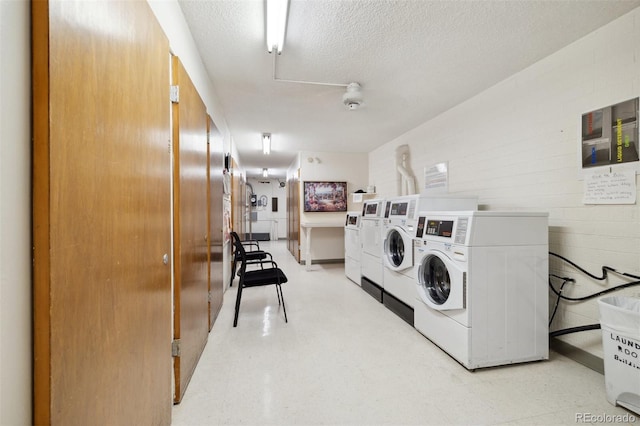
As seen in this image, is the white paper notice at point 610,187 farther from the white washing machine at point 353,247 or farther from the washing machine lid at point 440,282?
the white washing machine at point 353,247

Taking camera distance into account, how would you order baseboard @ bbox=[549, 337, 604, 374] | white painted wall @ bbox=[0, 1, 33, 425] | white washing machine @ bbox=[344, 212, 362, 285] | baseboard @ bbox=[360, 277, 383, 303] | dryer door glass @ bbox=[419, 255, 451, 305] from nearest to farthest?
white painted wall @ bbox=[0, 1, 33, 425]
baseboard @ bbox=[549, 337, 604, 374]
dryer door glass @ bbox=[419, 255, 451, 305]
baseboard @ bbox=[360, 277, 383, 303]
white washing machine @ bbox=[344, 212, 362, 285]

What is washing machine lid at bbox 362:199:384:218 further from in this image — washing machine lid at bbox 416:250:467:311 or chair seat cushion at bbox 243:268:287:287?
chair seat cushion at bbox 243:268:287:287

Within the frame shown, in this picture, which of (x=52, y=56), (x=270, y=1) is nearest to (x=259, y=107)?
(x=270, y=1)

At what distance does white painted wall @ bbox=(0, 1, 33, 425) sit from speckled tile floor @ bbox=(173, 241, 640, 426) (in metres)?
1.24

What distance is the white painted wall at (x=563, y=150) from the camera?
6.33 ft

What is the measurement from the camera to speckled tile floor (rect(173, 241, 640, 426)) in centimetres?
158

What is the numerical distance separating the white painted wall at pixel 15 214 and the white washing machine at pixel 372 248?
10.8 feet

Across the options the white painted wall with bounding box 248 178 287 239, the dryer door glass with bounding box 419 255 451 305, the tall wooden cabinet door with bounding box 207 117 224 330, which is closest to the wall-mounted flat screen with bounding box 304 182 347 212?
the tall wooden cabinet door with bounding box 207 117 224 330

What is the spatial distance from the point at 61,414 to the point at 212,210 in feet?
6.90

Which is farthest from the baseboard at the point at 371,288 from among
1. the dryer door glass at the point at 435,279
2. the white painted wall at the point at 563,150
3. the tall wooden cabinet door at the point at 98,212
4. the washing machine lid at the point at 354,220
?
the tall wooden cabinet door at the point at 98,212

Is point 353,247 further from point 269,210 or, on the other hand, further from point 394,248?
point 269,210

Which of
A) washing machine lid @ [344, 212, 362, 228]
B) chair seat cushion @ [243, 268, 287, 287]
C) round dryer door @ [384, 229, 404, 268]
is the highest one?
washing machine lid @ [344, 212, 362, 228]

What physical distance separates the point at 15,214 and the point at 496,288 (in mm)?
2582

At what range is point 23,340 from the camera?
1.99 feet
